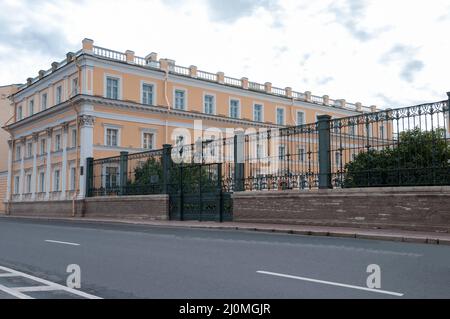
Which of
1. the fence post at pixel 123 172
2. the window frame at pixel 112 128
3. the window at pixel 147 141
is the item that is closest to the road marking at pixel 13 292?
the fence post at pixel 123 172

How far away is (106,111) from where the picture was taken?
128 feet

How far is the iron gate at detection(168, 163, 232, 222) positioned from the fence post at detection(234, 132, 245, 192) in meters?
0.73

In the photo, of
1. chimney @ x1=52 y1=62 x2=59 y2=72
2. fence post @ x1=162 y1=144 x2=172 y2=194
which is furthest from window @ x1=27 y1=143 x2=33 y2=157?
fence post @ x1=162 y1=144 x2=172 y2=194

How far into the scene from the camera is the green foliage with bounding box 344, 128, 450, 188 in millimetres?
14883

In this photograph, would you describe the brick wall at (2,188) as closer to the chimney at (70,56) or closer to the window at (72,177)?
the window at (72,177)

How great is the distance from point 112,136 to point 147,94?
488cm

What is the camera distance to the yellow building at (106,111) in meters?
38.3

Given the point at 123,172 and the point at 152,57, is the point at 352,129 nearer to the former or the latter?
the point at 123,172

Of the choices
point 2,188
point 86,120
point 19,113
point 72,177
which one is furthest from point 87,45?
point 2,188

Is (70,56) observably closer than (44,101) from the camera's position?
Yes

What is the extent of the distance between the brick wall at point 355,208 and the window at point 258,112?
96.9ft

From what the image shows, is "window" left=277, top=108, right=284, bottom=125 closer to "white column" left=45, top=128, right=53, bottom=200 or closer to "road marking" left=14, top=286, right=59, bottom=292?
"white column" left=45, top=128, right=53, bottom=200
